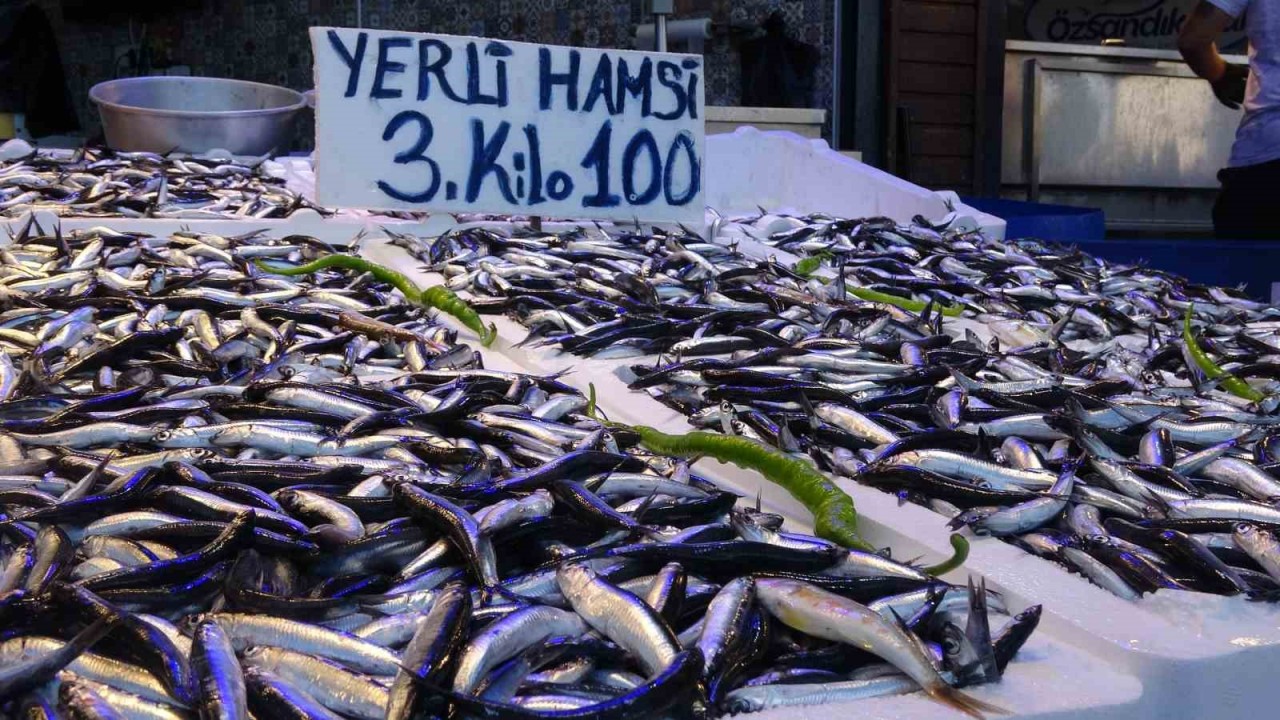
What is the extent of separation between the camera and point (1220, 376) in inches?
109

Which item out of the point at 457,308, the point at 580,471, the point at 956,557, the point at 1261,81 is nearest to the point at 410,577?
the point at 580,471

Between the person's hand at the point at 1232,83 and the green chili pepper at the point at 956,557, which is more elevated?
the person's hand at the point at 1232,83

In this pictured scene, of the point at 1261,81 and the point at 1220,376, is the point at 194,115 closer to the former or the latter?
the point at 1220,376

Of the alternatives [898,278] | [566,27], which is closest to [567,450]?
[898,278]

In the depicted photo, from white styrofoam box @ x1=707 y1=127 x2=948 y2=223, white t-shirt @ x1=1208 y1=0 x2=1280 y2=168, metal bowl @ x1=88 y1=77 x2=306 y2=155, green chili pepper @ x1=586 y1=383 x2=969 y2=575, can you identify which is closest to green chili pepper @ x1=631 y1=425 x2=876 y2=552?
green chili pepper @ x1=586 y1=383 x2=969 y2=575

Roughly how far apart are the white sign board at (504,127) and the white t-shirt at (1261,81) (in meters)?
2.73

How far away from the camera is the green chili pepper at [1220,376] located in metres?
2.68

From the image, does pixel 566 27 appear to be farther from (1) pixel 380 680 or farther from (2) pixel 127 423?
(1) pixel 380 680

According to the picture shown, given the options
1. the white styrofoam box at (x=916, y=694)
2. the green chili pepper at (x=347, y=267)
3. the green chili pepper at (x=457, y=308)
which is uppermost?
→ the green chili pepper at (x=347, y=267)

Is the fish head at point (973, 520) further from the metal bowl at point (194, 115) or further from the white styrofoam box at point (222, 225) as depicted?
the metal bowl at point (194, 115)

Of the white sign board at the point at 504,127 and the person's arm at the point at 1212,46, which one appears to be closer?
the white sign board at the point at 504,127

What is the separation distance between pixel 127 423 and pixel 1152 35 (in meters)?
10.6

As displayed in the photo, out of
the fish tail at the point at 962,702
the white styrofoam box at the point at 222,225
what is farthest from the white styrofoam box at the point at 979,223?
the fish tail at the point at 962,702

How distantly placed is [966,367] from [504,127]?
215 centimetres
